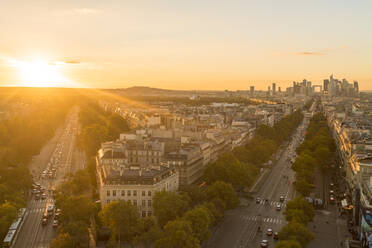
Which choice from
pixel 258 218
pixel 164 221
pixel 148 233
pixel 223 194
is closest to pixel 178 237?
pixel 148 233

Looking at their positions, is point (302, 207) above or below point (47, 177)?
above

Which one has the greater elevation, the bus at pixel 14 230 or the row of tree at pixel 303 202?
the row of tree at pixel 303 202

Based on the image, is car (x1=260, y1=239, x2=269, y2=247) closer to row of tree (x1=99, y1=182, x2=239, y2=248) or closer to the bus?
row of tree (x1=99, y1=182, x2=239, y2=248)

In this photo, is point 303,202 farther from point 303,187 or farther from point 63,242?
point 63,242

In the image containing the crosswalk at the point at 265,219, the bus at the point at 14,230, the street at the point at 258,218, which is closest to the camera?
the bus at the point at 14,230

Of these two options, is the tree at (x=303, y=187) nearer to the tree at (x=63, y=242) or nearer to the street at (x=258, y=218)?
the street at (x=258, y=218)

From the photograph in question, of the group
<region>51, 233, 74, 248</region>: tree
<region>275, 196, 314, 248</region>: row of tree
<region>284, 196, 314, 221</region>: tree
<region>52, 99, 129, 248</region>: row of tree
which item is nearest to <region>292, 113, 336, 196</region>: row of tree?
<region>284, 196, 314, 221</region>: tree

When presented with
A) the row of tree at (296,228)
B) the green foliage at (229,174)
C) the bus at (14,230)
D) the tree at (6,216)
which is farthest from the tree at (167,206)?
the green foliage at (229,174)
